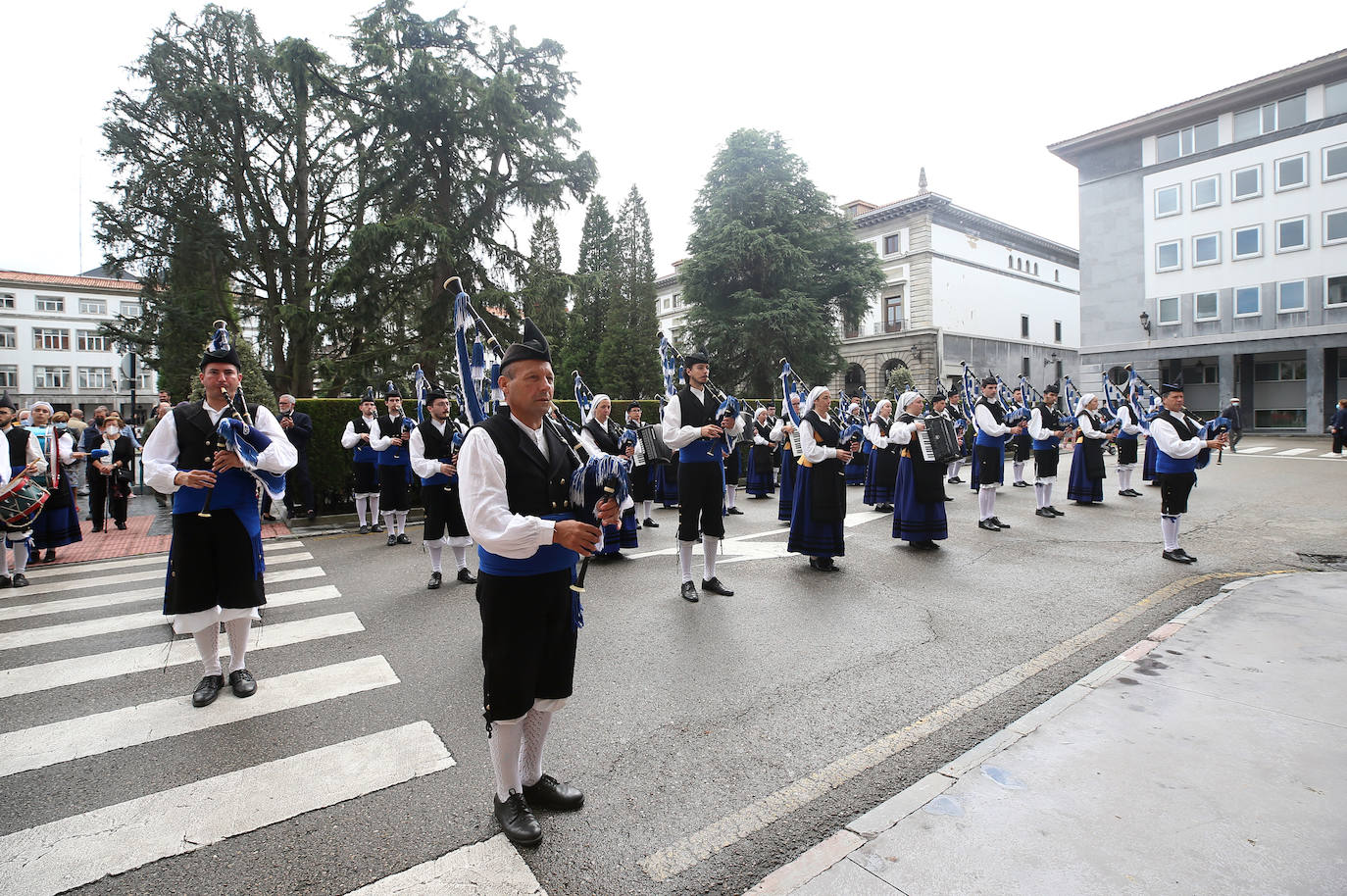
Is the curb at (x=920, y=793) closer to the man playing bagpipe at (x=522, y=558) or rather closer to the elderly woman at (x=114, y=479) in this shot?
the man playing bagpipe at (x=522, y=558)

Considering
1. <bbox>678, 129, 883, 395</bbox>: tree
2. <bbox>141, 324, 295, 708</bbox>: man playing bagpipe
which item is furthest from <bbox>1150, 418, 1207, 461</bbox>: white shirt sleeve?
<bbox>678, 129, 883, 395</bbox>: tree

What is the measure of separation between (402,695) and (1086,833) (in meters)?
3.68

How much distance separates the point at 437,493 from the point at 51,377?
235ft

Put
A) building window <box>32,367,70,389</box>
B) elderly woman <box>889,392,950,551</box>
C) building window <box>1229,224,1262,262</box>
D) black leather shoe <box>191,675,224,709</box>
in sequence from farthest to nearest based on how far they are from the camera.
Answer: building window <box>32,367,70,389</box>
building window <box>1229,224,1262,262</box>
elderly woman <box>889,392,950,551</box>
black leather shoe <box>191,675,224,709</box>

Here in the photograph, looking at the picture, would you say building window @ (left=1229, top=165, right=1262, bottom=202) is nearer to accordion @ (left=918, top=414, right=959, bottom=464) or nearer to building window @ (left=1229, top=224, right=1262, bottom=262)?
building window @ (left=1229, top=224, right=1262, bottom=262)

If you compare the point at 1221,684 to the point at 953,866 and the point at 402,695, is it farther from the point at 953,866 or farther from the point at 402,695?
the point at 402,695

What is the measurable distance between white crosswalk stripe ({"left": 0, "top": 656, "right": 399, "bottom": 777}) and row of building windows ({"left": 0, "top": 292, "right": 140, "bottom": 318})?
65.6 m

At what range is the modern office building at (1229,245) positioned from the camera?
96.4 ft

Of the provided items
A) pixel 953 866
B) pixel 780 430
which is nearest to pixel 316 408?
pixel 780 430

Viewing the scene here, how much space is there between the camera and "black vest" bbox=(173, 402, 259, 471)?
419 cm

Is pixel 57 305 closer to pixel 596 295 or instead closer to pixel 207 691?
pixel 596 295

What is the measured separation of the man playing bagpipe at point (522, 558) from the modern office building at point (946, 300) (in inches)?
1388

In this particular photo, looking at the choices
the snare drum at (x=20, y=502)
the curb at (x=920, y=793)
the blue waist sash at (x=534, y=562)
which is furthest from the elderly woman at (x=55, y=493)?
the curb at (x=920, y=793)

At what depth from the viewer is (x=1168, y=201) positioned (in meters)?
33.6
